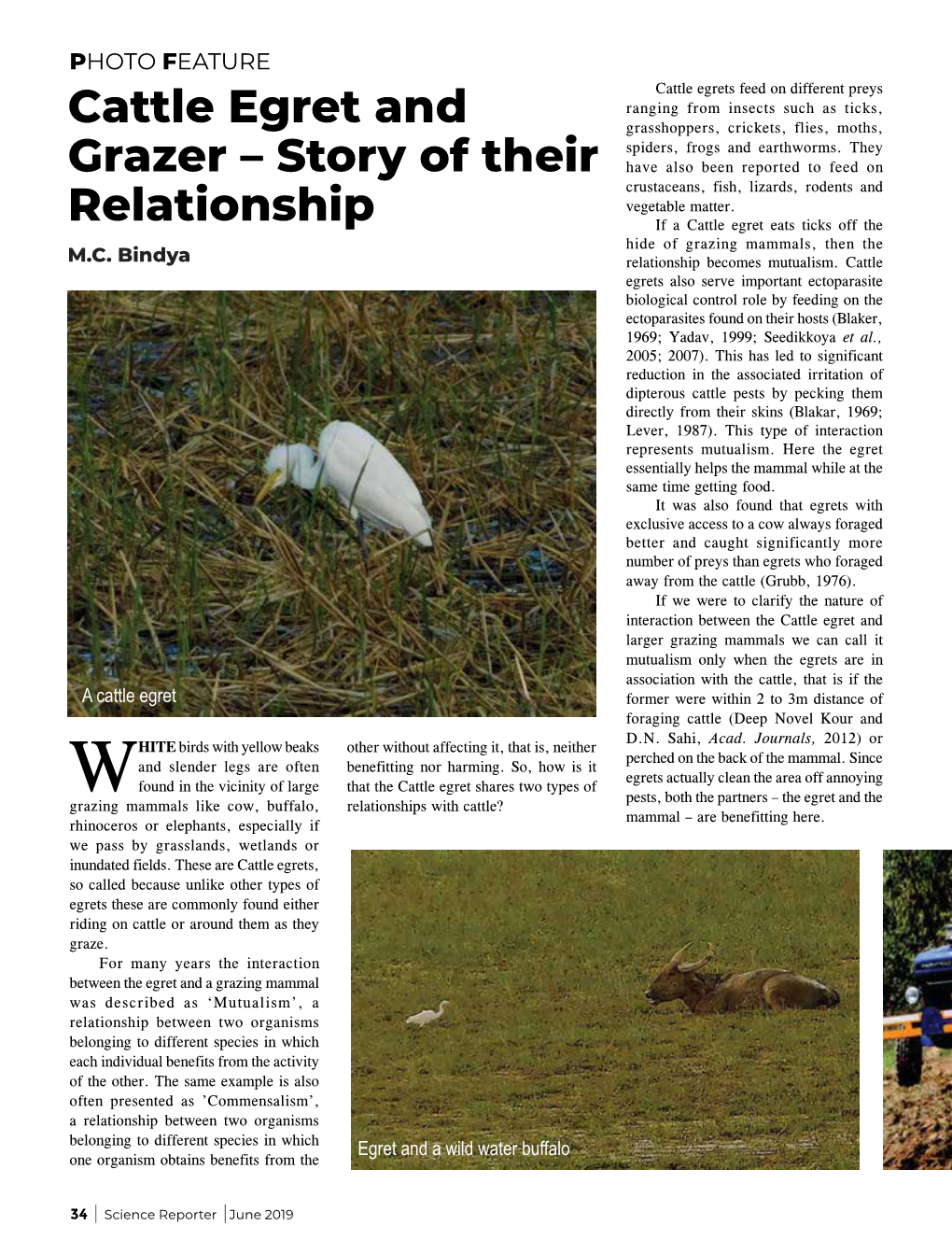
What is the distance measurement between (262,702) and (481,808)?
717mm

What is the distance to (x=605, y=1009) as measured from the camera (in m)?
4.23

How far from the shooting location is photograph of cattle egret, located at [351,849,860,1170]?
4.18 metres

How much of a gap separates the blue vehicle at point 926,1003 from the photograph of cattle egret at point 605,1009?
0.14 metres

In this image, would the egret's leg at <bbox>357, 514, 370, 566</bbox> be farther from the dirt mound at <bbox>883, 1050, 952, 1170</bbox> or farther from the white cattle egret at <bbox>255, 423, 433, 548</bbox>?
the dirt mound at <bbox>883, 1050, 952, 1170</bbox>

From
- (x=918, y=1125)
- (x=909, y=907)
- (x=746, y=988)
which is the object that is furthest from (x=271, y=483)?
(x=918, y=1125)

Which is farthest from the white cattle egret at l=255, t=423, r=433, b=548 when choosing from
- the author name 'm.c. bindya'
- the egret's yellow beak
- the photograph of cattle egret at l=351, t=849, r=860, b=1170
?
the photograph of cattle egret at l=351, t=849, r=860, b=1170

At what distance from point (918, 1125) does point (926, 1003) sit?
0.34 meters

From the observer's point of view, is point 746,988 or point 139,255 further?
point 139,255

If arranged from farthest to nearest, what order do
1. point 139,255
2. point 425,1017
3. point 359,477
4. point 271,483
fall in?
point 271,483 → point 359,477 → point 139,255 → point 425,1017

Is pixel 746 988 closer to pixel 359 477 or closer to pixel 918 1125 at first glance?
pixel 918 1125

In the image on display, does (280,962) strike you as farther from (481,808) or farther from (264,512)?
(264,512)

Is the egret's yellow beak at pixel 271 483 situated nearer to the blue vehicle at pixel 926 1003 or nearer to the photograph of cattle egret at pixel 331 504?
the photograph of cattle egret at pixel 331 504

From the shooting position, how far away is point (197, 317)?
4996 mm

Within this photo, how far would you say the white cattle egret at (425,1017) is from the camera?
4.19 m
